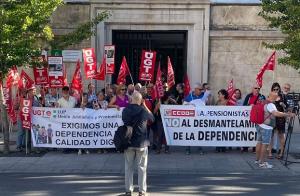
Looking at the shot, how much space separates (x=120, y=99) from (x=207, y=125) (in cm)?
228

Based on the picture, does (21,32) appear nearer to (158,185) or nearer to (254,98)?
(158,185)

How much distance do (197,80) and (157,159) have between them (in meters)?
5.56

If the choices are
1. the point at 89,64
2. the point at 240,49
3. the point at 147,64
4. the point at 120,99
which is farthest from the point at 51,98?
the point at 240,49

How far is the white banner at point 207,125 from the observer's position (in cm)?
1286

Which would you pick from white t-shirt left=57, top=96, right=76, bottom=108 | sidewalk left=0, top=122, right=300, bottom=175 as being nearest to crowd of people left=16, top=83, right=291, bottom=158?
white t-shirt left=57, top=96, right=76, bottom=108

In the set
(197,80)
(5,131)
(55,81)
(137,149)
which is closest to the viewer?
(137,149)

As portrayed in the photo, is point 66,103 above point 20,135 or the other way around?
above

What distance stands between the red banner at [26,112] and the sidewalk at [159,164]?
36.0 inches

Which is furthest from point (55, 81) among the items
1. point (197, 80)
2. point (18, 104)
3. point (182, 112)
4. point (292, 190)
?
point (292, 190)

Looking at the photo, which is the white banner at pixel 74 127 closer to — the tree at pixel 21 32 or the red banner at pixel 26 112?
the red banner at pixel 26 112

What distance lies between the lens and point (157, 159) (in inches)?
472

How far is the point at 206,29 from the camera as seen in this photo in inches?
667

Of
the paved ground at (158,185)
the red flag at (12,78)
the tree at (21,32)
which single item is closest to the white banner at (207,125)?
the paved ground at (158,185)

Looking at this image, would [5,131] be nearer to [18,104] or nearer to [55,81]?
[18,104]
